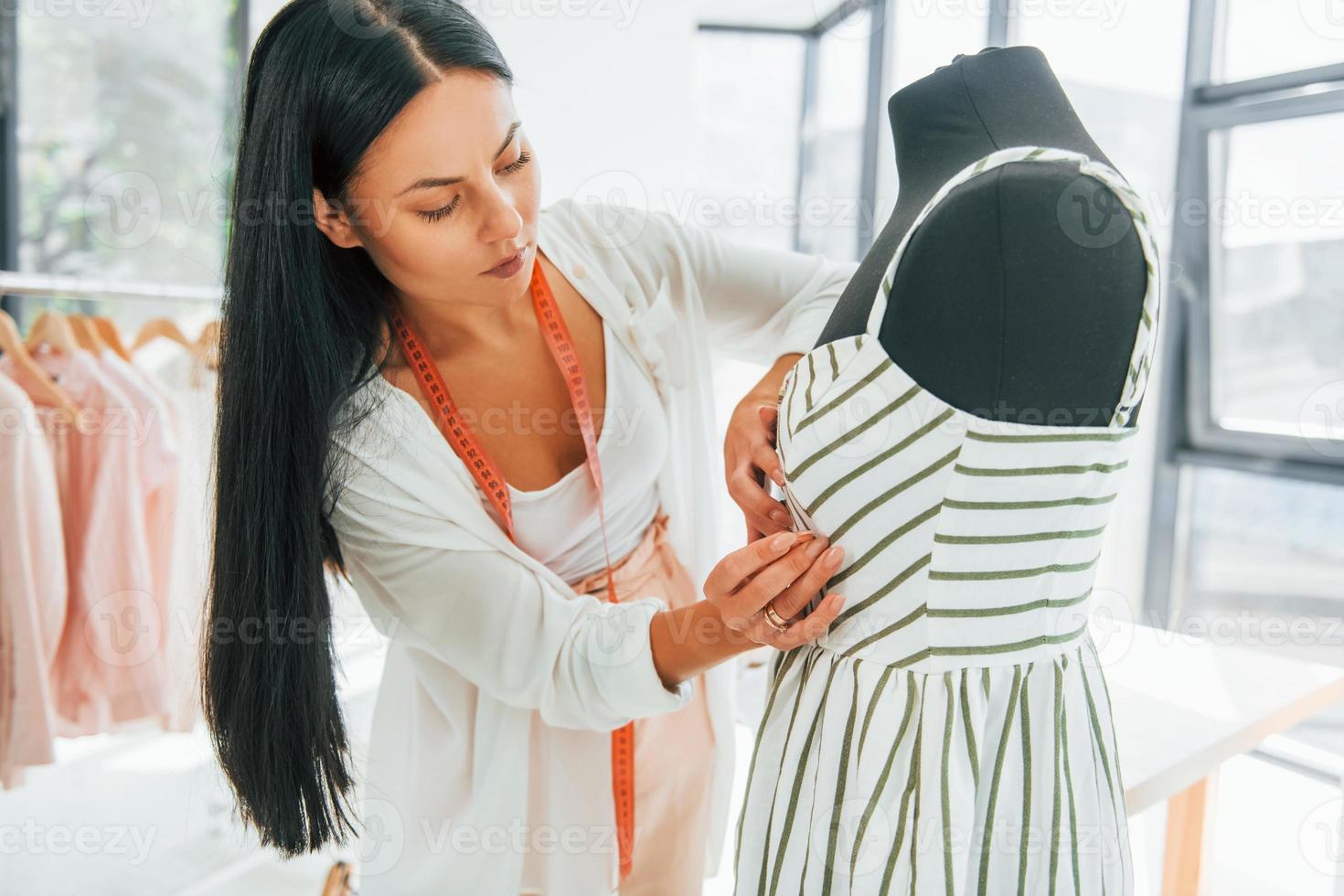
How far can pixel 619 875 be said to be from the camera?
116cm

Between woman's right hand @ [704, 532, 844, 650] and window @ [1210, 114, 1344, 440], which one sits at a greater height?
window @ [1210, 114, 1344, 440]

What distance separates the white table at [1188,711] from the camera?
99cm

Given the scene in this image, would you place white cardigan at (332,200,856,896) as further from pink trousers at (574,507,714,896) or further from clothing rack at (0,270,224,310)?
clothing rack at (0,270,224,310)

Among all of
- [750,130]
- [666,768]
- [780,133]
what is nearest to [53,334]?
[666,768]

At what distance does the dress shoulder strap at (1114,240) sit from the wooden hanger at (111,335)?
193 centimetres

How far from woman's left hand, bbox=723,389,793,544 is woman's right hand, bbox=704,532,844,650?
68 millimetres

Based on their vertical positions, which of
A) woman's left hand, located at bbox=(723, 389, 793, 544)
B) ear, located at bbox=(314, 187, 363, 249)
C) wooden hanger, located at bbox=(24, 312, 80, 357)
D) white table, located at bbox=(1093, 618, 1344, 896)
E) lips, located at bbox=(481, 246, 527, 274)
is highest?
ear, located at bbox=(314, 187, 363, 249)

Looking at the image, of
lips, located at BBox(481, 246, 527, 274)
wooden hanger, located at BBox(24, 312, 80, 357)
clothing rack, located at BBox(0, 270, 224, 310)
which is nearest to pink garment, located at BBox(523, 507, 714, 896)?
lips, located at BBox(481, 246, 527, 274)

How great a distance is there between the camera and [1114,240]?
567mm

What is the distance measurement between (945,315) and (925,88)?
26cm

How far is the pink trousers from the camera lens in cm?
116

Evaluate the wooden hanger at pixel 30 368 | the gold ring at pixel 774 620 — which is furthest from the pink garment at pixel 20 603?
the gold ring at pixel 774 620

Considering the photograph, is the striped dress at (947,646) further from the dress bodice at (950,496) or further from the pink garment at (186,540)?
the pink garment at (186,540)

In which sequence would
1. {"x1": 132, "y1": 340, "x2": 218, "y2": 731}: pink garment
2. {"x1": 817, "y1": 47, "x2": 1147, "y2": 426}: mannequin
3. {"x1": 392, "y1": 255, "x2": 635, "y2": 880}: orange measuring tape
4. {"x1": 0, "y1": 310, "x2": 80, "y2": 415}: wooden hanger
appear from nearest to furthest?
{"x1": 817, "y1": 47, "x2": 1147, "y2": 426}: mannequin
{"x1": 392, "y1": 255, "x2": 635, "y2": 880}: orange measuring tape
{"x1": 0, "y1": 310, "x2": 80, "y2": 415}: wooden hanger
{"x1": 132, "y1": 340, "x2": 218, "y2": 731}: pink garment
